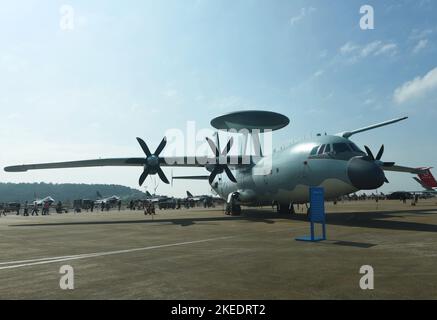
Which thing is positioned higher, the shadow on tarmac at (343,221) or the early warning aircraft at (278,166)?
the early warning aircraft at (278,166)

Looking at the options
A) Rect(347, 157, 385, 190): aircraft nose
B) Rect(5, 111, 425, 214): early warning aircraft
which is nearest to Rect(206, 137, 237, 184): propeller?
Rect(5, 111, 425, 214): early warning aircraft

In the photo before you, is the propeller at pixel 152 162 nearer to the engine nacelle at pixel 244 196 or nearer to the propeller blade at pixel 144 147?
the propeller blade at pixel 144 147

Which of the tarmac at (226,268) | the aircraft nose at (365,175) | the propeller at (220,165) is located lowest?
the tarmac at (226,268)

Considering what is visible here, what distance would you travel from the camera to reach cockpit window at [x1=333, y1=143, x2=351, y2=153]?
2188cm

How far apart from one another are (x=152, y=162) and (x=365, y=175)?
56.6 feet

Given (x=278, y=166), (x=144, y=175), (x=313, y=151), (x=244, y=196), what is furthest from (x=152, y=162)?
(x=313, y=151)

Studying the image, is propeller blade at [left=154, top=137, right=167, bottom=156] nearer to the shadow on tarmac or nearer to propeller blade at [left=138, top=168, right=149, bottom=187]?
propeller blade at [left=138, top=168, right=149, bottom=187]

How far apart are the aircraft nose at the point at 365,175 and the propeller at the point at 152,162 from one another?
15.3m

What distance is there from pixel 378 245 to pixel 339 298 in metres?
7.27

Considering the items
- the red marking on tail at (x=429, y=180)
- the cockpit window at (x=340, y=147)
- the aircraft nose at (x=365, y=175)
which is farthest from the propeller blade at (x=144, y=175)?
the red marking on tail at (x=429, y=180)

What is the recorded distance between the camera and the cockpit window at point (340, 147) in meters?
21.9

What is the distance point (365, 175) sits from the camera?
1964 centimetres
